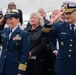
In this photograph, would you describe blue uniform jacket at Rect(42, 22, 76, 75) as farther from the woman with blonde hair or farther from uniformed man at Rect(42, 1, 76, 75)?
the woman with blonde hair

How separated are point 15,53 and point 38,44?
0.76 meters

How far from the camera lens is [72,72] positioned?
11.5 feet

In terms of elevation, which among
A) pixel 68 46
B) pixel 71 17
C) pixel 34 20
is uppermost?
pixel 71 17

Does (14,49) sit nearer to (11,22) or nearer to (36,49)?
(11,22)

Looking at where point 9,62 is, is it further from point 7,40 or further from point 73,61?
point 73,61

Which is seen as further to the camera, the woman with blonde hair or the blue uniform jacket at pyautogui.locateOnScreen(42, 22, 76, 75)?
the woman with blonde hair

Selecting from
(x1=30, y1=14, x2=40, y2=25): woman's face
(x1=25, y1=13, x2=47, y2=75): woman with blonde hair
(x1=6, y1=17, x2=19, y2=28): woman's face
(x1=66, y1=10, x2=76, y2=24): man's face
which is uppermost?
(x1=66, y1=10, x2=76, y2=24): man's face

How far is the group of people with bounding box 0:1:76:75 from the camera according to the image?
11.5 ft

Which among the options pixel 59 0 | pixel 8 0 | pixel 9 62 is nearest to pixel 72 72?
pixel 9 62

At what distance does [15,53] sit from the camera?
379cm

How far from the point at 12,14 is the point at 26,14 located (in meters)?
5.07

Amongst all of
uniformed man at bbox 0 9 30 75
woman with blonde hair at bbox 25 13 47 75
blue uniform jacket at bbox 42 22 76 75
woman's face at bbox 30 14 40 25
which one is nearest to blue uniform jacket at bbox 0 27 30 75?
uniformed man at bbox 0 9 30 75

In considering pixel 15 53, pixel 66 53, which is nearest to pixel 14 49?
pixel 15 53

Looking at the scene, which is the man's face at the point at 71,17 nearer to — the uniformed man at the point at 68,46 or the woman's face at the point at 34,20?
the uniformed man at the point at 68,46
